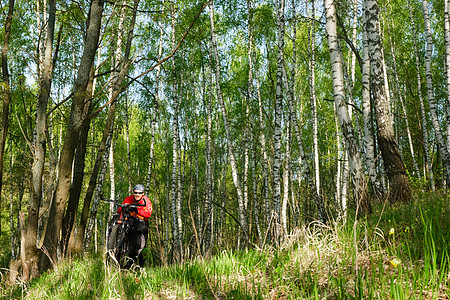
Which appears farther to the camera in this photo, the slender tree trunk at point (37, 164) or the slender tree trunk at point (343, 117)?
the slender tree trunk at point (37, 164)

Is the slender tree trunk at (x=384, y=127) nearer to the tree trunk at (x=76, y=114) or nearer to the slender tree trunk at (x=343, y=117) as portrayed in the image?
the slender tree trunk at (x=343, y=117)

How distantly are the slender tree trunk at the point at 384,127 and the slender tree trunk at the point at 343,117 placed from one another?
1.43 metres

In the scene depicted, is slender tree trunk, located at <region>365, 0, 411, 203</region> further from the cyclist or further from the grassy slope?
the cyclist

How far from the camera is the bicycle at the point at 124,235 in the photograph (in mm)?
4903

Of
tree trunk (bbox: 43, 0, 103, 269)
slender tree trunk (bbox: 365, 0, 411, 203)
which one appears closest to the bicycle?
tree trunk (bbox: 43, 0, 103, 269)

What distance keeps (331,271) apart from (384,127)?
12.9ft

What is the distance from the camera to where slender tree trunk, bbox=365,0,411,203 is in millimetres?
5273

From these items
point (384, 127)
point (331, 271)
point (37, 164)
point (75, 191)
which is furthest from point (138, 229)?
point (384, 127)

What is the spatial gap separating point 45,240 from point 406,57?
19452 mm

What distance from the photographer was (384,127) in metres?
5.56

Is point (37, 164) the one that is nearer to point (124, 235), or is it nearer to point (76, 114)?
point (76, 114)

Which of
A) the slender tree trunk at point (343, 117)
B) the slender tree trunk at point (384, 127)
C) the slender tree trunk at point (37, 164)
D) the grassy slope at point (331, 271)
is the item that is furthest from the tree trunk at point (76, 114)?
the slender tree trunk at point (384, 127)

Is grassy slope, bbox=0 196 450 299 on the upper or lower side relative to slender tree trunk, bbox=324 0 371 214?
lower

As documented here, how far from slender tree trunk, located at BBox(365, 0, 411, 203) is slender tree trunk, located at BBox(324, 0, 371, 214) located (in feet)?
4.70
